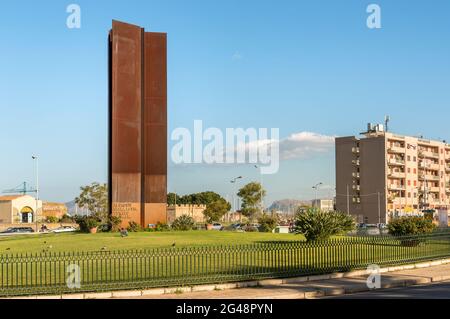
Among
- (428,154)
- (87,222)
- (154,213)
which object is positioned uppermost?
(428,154)

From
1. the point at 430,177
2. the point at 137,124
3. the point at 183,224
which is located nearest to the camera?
the point at 137,124

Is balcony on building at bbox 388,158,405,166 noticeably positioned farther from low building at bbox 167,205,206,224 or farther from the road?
the road

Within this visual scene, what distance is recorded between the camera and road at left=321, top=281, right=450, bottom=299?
17469 millimetres

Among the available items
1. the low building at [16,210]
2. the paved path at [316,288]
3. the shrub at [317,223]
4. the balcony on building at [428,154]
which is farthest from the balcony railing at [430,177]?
the paved path at [316,288]

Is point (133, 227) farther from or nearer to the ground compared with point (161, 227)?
farther from the ground

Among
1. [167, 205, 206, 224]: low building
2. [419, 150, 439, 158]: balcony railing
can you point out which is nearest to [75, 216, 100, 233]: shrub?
[167, 205, 206, 224]: low building

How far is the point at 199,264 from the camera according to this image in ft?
74.1

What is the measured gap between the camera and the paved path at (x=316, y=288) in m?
17.9

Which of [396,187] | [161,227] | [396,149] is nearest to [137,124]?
[161,227]

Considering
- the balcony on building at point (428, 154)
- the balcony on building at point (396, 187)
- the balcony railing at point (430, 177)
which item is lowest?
the balcony on building at point (396, 187)

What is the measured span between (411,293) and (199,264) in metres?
7.93

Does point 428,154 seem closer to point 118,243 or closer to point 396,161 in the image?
point 396,161

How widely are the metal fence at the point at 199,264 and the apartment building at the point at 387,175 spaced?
8725 cm

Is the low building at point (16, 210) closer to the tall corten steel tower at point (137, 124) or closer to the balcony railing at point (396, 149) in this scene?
the balcony railing at point (396, 149)
